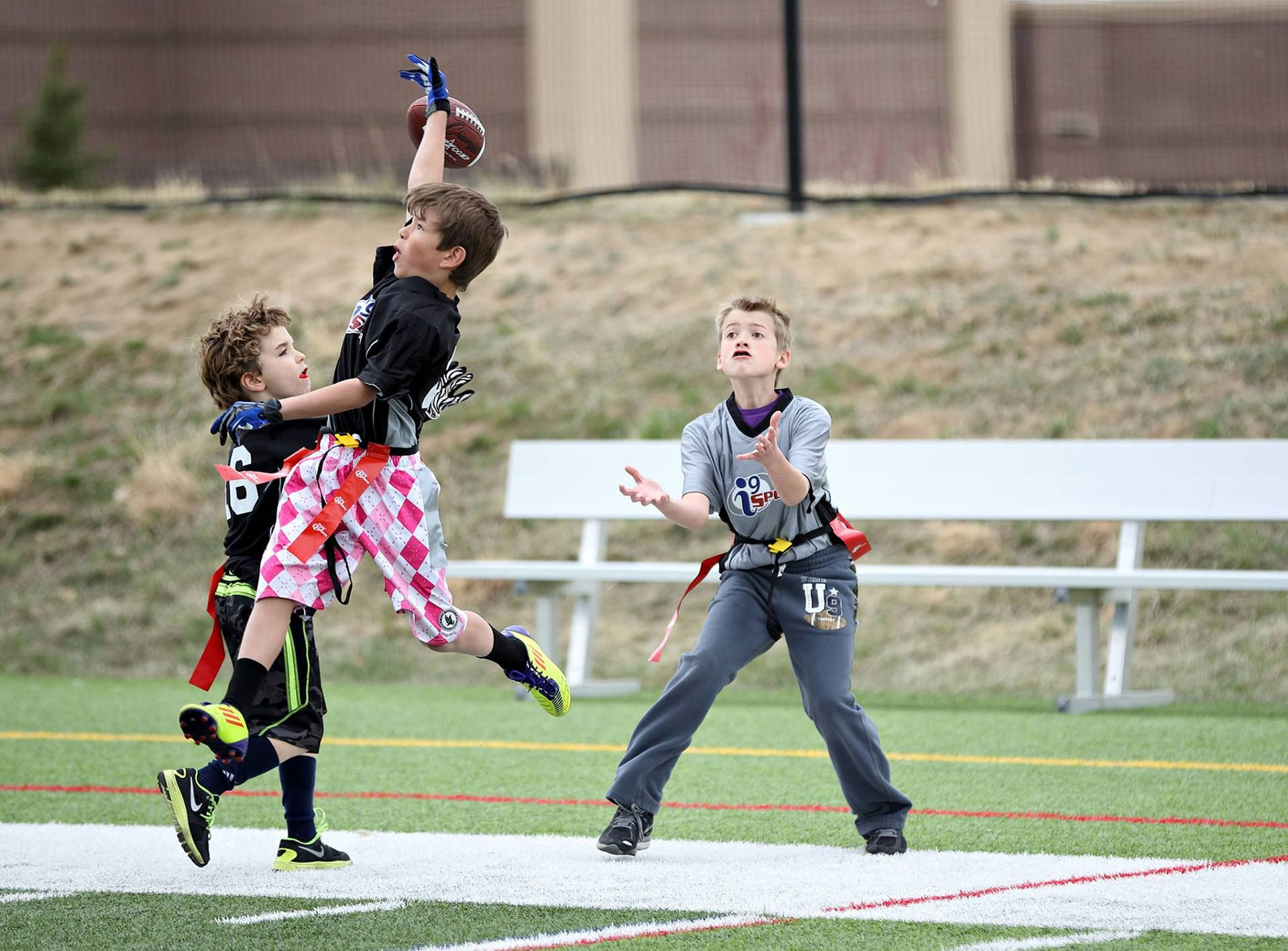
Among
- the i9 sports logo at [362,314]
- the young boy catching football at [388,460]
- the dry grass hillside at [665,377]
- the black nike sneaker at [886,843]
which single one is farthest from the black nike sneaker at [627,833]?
the dry grass hillside at [665,377]

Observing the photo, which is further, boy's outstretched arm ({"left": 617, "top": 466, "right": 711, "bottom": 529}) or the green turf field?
boy's outstretched arm ({"left": 617, "top": 466, "right": 711, "bottom": 529})

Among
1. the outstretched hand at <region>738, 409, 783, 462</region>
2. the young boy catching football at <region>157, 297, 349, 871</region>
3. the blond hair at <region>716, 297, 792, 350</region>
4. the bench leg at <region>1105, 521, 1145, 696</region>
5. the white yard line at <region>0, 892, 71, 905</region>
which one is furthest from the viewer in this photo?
the bench leg at <region>1105, 521, 1145, 696</region>

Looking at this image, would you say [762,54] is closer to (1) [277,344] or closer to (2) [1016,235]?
(2) [1016,235]

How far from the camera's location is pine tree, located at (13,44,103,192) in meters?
15.5

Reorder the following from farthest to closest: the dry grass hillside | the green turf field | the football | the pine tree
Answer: the pine tree, the dry grass hillside, the football, the green turf field

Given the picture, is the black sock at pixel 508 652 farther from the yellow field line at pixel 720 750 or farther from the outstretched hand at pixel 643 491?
the yellow field line at pixel 720 750

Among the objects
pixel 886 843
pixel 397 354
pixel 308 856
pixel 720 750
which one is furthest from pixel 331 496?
pixel 720 750

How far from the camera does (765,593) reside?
4.30m

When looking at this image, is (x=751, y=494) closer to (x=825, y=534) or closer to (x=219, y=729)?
(x=825, y=534)

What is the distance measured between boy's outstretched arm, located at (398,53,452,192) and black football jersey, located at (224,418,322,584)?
2.42ft

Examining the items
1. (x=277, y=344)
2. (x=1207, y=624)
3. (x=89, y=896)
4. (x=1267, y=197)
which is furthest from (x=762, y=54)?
(x=89, y=896)

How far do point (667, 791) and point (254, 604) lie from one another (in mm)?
1803

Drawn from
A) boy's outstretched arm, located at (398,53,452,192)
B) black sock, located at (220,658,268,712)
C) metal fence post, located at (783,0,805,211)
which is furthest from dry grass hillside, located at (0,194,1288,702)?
black sock, located at (220,658,268,712)

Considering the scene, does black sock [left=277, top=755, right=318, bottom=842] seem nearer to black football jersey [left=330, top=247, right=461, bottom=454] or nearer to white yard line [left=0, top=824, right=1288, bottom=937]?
white yard line [left=0, top=824, right=1288, bottom=937]
